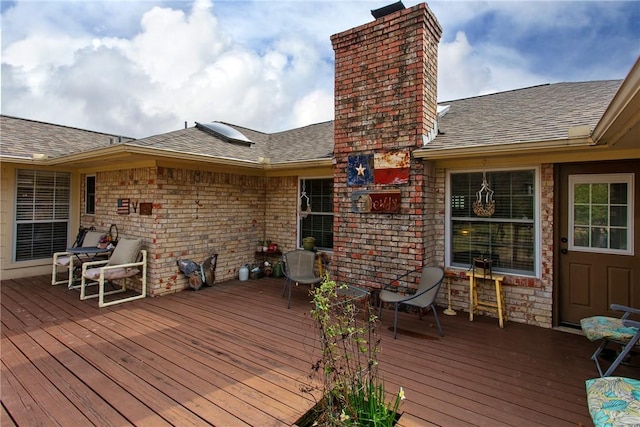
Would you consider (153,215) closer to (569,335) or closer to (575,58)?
(569,335)

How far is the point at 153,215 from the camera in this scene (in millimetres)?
5445

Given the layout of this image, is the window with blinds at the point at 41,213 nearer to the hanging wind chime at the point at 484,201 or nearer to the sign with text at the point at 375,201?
the sign with text at the point at 375,201

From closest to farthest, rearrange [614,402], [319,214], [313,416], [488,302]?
[614,402] < [313,416] < [488,302] < [319,214]

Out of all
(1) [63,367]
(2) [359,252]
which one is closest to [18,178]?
(1) [63,367]

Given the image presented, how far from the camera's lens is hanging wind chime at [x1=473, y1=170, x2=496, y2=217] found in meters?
4.50

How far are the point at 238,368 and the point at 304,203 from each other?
420 cm

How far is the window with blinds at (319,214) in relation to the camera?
647 cm

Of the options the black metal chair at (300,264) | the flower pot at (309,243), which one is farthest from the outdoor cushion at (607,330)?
the flower pot at (309,243)

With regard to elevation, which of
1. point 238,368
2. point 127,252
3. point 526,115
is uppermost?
point 526,115

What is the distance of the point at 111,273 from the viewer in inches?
201

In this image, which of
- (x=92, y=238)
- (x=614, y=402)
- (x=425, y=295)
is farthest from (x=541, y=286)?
(x=92, y=238)

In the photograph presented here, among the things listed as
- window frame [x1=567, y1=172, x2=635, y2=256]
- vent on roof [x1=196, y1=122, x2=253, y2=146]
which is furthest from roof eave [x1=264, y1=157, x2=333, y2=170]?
window frame [x1=567, y1=172, x2=635, y2=256]

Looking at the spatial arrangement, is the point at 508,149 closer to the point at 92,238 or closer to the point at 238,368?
the point at 238,368

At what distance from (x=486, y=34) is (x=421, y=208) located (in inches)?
152
